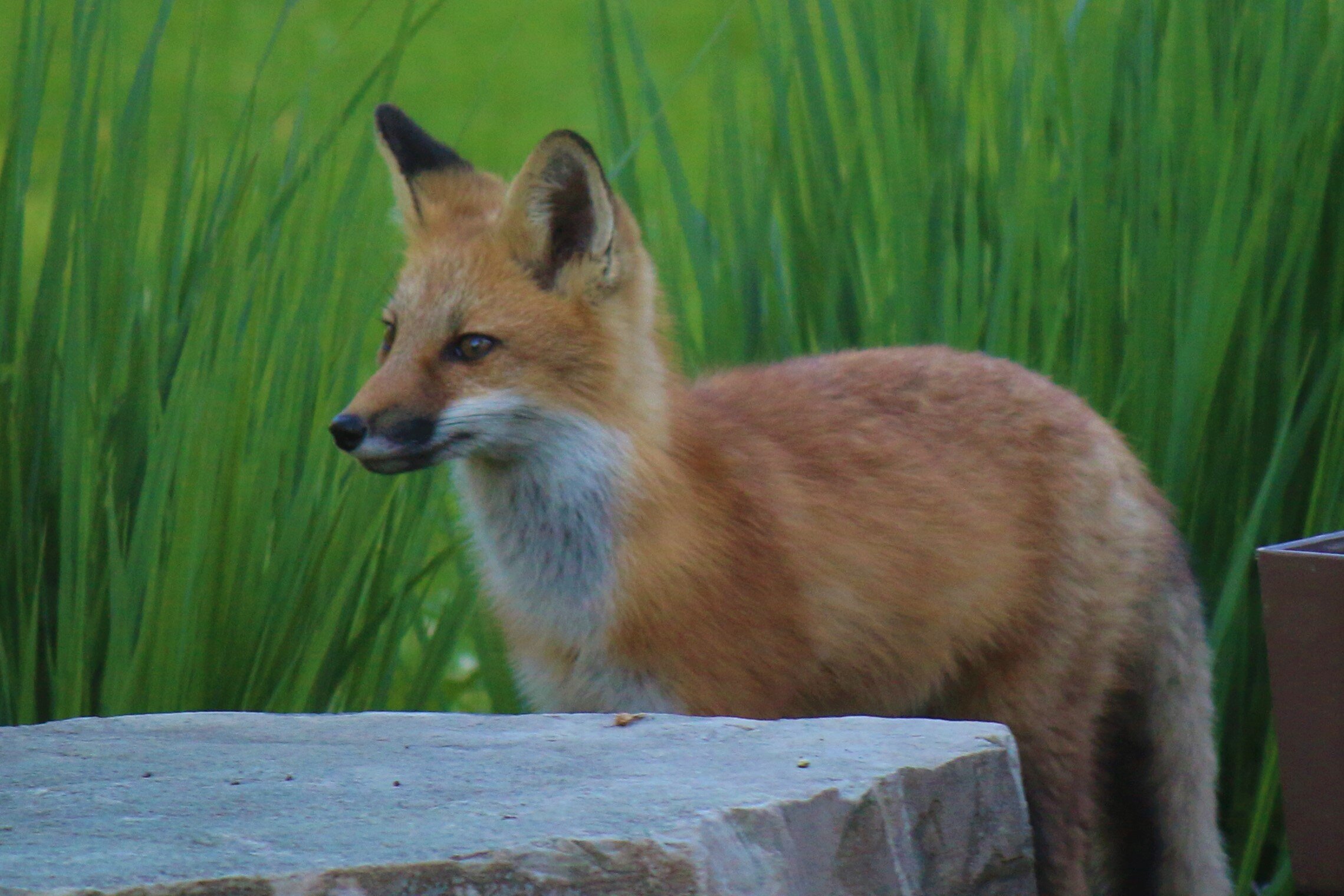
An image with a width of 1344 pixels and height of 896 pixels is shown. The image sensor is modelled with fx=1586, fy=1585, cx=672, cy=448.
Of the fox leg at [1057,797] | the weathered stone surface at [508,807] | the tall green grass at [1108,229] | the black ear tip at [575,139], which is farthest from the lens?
the tall green grass at [1108,229]

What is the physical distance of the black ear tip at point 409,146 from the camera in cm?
316

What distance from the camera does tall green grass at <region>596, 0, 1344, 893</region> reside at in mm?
3373

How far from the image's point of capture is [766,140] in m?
4.04

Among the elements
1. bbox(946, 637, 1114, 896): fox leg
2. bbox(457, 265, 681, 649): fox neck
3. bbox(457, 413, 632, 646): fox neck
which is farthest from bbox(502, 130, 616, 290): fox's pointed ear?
bbox(946, 637, 1114, 896): fox leg

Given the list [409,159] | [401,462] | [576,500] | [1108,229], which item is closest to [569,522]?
[576,500]

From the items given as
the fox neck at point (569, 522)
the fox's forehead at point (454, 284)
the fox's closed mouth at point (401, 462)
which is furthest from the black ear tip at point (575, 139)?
the fox's closed mouth at point (401, 462)

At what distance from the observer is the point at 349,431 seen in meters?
2.65

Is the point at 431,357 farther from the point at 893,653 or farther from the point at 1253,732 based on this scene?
the point at 1253,732

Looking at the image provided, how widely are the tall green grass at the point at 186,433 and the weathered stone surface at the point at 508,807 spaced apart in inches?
15.4

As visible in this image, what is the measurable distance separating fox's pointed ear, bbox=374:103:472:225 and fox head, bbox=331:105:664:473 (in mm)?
167

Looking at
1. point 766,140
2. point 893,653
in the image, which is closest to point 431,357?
point 893,653

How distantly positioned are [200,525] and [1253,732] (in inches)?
90.8

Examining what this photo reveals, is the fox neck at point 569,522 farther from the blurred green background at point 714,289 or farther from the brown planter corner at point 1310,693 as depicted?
the brown planter corner at point 1310,693

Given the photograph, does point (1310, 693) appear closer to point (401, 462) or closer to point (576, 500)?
point (576, 500)
